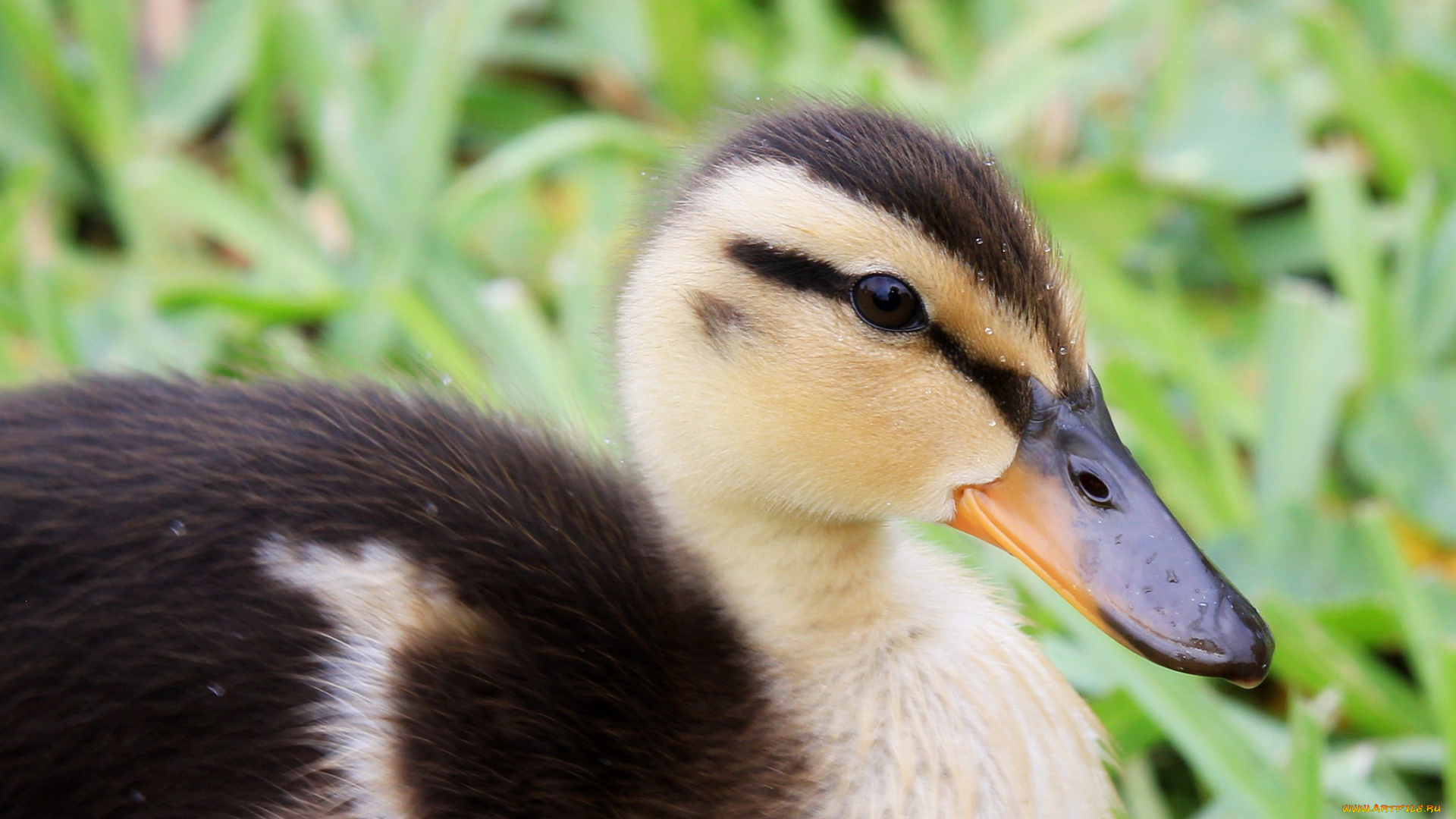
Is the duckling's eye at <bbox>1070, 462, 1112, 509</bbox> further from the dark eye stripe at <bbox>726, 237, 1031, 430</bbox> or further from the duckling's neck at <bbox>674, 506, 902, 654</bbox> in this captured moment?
the duckling's neck at <bbox>674, 506, 902, 654</bbox>

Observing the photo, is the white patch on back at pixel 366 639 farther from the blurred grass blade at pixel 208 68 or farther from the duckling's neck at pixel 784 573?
the blurred grass blade at pixel 208 68

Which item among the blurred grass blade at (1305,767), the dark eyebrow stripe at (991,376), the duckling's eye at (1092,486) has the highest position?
the dark eyebrow stripe at (991,376)

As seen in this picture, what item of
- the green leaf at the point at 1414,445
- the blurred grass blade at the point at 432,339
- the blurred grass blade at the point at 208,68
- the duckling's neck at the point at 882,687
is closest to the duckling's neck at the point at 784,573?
the duckling's neck at the point at 882,687

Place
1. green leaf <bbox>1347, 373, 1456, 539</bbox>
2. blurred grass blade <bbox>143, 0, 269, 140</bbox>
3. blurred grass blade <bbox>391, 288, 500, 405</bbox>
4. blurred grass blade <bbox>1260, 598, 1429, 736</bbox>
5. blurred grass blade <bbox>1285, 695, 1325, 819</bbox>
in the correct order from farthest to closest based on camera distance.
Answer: blurred grass blade <bbox>143, 0, 269, 140</bbox>
blurred grass blade <bbox>391, 288, 500, 405</bbox>
green leaf <bbox>1347, 373, 1456, 539</bbox>
blurred grass blade <bbox>1260, 598, 1429, 736</bbox>
blurred grass blade <bbox>1285, 695, 1325, 819</bbox>

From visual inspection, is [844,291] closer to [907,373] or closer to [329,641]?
[907,373]

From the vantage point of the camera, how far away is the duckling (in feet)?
3.54

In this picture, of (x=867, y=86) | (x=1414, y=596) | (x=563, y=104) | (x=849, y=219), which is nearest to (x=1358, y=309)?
(x=1414, y=596)

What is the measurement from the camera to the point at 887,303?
1093 mm

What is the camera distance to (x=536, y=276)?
2.13 m

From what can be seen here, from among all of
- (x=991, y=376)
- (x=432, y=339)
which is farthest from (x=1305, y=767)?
(x=432, y=339)

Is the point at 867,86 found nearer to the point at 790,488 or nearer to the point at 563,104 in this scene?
the point at 563,104

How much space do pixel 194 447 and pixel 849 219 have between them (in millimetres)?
495

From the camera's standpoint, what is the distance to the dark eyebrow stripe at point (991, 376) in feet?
3.60

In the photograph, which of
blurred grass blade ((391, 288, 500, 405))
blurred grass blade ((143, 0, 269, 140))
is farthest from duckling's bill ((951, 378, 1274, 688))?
blurred grass blade ((143, 0, 269, 140))
